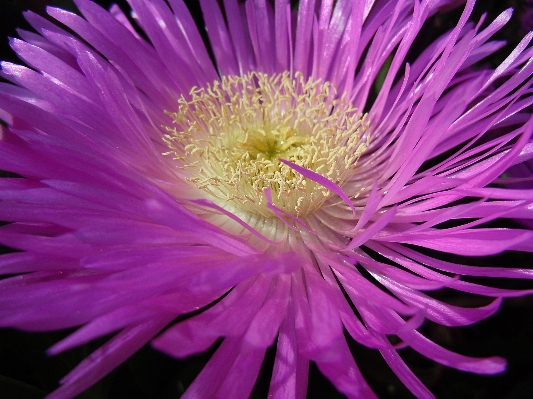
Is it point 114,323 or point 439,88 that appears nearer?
point 114,323

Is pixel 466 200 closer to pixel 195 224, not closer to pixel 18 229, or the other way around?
pixel 195 224

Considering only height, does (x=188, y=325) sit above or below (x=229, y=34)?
below

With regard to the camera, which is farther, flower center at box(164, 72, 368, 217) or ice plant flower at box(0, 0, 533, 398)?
flower center at box(164, 72, 368, 217)

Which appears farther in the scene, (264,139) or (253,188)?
(264,139)

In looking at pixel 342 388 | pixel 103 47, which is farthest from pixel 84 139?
pixel 342 388

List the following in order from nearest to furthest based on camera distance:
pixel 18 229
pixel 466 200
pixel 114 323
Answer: pixel 114 323
pixel 18 229
pixel 466 200

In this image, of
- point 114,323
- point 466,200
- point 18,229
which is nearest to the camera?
point 114,323
